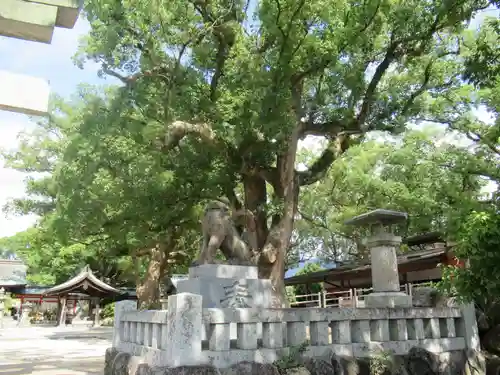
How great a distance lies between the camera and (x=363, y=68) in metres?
11.6

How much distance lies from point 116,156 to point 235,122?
3656 mm

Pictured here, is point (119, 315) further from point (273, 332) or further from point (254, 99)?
point (254, 99)

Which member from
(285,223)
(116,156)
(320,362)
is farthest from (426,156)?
(320,362)

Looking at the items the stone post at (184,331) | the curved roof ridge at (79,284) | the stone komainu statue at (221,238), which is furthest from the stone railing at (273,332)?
the curved roof ridge at (79,284)

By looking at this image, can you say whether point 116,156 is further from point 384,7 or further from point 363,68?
point 384,7

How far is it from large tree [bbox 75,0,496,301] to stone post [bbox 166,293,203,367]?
536 cm

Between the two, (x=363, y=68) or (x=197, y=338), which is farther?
(x=363, y=68)

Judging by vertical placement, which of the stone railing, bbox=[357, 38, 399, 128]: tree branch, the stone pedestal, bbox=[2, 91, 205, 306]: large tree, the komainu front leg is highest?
bbox=[357, 38, 399, 128]: tree branch

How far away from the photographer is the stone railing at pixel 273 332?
18.6 ft

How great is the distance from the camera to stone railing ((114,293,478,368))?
5.68 m

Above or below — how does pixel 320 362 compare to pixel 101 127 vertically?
below

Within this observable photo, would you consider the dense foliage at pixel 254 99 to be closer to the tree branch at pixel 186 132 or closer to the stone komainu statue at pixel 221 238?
the tree branch at pixel 186 132

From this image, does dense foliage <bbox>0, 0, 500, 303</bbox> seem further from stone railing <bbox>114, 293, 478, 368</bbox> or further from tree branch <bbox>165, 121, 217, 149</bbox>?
stone railing <bbox>114, 293, 478, 368</bbox>

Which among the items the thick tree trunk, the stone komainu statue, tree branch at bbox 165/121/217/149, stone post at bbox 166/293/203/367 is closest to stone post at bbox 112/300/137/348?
the stone komainu statue
